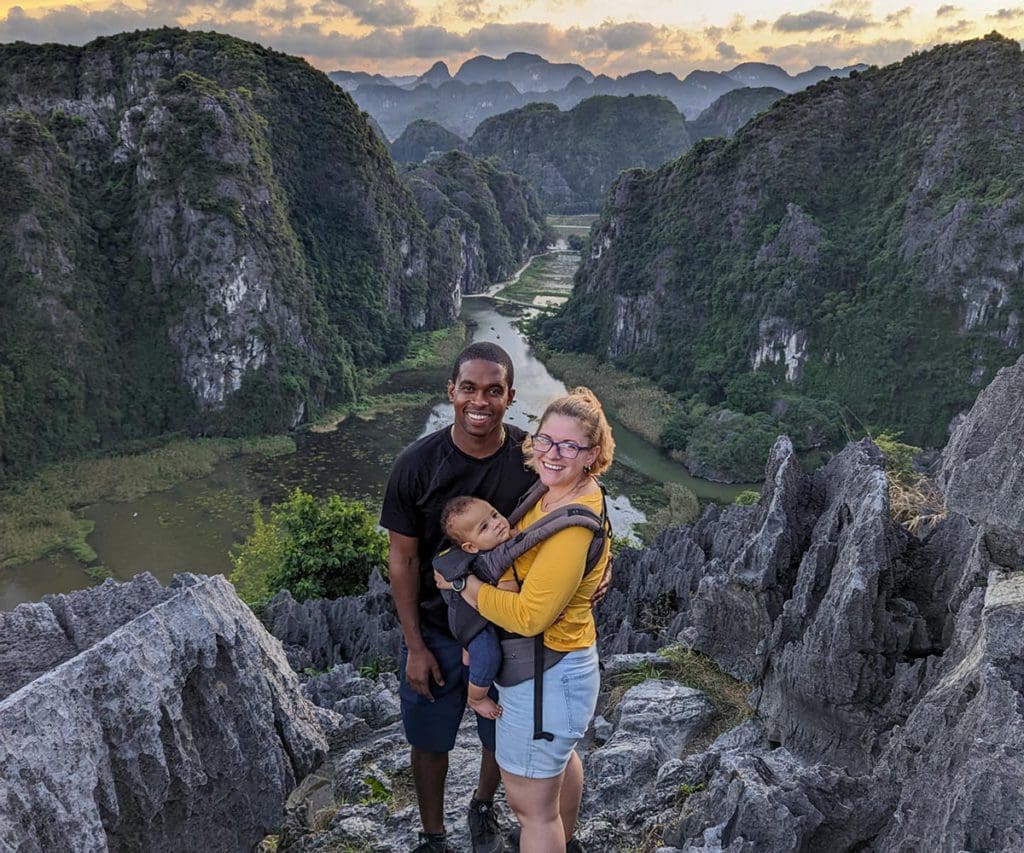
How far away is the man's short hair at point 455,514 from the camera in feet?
11.3

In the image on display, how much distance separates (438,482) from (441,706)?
47.7 inches

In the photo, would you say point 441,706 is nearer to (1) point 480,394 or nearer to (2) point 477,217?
(1) point 480,394

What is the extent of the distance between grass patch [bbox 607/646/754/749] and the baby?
142 inches

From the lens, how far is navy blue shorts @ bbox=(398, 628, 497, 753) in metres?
3.82

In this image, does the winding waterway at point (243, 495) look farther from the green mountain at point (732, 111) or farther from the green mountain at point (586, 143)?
the green mountain at point (732, 111)

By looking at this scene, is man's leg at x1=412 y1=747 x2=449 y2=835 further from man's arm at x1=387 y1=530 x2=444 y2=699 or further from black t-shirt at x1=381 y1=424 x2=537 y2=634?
black t-shirt at x1=381 y1=424 x2=537 y2=634

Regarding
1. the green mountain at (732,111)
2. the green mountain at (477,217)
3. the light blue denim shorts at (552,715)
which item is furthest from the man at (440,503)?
the green mountain at (732,111)

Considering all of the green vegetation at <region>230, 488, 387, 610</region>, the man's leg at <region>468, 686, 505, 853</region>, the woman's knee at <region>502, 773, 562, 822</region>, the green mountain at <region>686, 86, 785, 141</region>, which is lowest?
the green vegetation at <region>230, 488, 387, 610</region>

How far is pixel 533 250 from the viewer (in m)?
105

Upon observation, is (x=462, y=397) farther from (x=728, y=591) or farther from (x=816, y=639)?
(x=728, y=591)

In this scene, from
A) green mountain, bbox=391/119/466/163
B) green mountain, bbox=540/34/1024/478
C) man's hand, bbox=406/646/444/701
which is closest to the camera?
man's hand, bbox=406/646/444/701

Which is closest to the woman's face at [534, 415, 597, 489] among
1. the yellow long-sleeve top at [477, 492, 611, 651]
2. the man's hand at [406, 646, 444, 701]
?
the yellow long-sleeve top at [477, 492, 611, 651]

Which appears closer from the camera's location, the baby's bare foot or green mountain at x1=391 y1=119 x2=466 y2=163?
the baby's bare foot

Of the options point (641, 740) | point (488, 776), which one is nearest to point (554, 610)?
point (488, 776)
